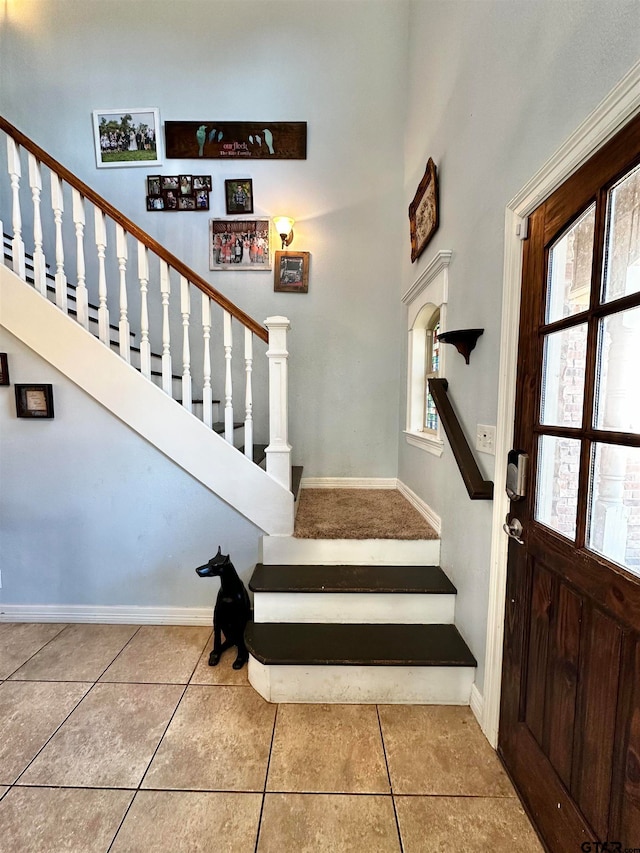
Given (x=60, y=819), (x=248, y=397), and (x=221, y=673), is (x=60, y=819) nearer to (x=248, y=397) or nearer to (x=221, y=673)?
(x=221, y=673)

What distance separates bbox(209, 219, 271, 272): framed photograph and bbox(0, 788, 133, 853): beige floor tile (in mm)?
3185

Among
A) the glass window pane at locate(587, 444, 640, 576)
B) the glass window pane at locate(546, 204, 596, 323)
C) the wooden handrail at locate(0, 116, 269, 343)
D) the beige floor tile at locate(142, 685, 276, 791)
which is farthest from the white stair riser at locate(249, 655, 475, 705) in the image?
the wooden handrail at locate(0, 116, 269, 343)

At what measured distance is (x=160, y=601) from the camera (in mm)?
2107

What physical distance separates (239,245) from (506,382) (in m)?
2.57

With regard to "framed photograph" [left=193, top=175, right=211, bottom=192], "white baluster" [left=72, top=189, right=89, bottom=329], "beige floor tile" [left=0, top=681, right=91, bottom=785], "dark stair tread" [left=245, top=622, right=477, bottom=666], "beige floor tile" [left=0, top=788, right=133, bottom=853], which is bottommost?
"beige floor tile" [left=0, top=681, right=91, bottom=785]

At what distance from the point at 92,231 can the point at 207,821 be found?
12.6ft

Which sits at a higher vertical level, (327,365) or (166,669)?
(327,365)

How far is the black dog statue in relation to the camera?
1.75m

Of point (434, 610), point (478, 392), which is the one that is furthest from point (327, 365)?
point (434, 610)

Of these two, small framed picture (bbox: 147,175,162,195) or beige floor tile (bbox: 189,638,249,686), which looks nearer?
beige floor tile (bbox: 189,638,249,686)

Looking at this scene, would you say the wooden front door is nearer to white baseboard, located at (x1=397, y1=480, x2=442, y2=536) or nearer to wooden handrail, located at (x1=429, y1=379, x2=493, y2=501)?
wooden handrail, located at (x1=429, y1=379, x2=493, y2=501)

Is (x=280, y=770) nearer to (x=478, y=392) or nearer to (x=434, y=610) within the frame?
(x=434, y=610)

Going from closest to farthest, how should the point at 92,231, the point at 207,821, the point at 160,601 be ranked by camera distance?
1. the point at 207,821
2. the point at 160,601
3. the point at 92,231

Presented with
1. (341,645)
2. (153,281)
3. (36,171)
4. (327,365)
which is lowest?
(341,645)
